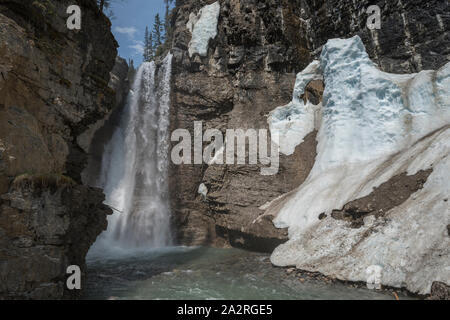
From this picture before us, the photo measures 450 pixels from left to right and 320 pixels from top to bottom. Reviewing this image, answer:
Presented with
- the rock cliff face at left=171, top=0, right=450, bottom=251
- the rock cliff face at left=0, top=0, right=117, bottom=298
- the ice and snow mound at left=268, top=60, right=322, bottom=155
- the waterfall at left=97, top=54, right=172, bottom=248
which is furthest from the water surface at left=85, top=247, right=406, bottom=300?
the ice and snow mound at left=268, top=60, right=322, bottom=155

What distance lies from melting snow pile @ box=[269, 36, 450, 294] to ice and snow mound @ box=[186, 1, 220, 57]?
9.18 metres

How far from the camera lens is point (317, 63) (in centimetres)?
2012

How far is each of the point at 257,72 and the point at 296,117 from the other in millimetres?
4688

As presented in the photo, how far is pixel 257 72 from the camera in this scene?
21562mm

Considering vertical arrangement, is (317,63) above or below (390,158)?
above

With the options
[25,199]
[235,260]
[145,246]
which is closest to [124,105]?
[145,246]

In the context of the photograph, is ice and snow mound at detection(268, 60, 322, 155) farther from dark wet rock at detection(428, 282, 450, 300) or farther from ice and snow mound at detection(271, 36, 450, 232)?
dark wet rock at detection(428, 282, 450, 300)

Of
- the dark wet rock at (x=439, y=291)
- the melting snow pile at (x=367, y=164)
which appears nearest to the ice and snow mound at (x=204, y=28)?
the melting snow pile at (x=367, y=164)

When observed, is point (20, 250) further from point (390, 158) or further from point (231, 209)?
point (390, 158)

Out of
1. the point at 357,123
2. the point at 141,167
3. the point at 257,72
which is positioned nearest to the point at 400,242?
the point at 357,123

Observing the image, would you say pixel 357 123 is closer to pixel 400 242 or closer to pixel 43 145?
pixel 400 242

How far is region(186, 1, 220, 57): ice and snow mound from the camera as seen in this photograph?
24.2 metres
